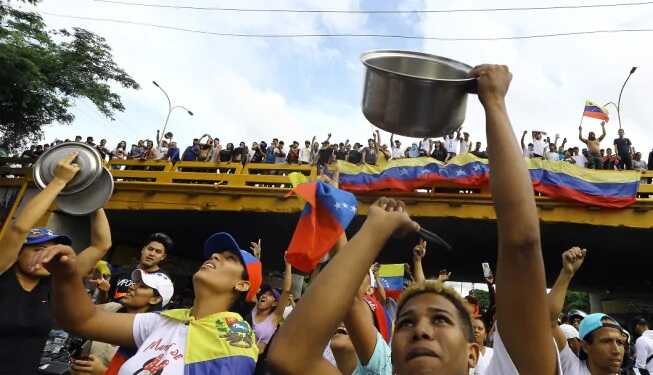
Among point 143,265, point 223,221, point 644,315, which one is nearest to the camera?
point 143,265

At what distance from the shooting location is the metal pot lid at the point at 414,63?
1.87 meters

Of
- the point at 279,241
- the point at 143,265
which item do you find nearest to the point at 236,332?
the point at 143,265

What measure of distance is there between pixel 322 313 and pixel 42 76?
54.3 feet

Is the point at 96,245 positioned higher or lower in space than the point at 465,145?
lower

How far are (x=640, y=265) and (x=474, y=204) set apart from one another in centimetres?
748

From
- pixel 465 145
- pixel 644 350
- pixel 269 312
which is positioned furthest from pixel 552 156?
pixel 269 312

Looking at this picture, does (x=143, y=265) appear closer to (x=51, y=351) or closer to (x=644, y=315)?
(x=51, y=351)

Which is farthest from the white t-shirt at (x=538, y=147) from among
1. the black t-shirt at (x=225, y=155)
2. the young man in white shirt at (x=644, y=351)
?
the black t-shirt at (x=225, y=155)

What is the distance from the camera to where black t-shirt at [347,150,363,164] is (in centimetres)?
1311

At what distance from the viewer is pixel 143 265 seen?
13.4ft

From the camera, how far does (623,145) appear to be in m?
12.6

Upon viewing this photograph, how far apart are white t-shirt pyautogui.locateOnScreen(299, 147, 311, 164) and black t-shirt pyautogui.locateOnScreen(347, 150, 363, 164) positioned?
1342mm

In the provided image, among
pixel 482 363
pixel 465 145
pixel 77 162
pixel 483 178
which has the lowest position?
pixel 482 363

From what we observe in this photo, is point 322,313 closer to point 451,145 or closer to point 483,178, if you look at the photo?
point 483,178
